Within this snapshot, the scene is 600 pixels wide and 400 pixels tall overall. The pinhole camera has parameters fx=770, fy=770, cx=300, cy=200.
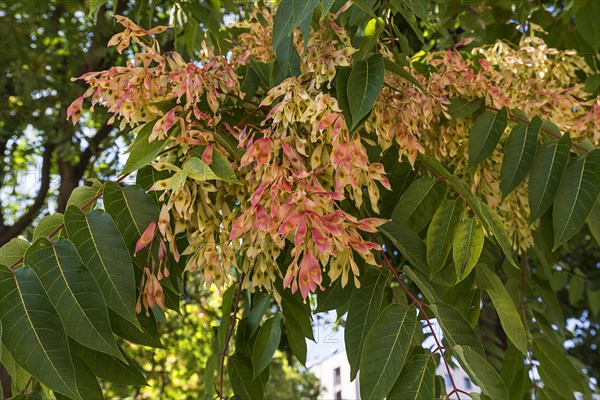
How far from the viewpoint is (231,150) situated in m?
1.14

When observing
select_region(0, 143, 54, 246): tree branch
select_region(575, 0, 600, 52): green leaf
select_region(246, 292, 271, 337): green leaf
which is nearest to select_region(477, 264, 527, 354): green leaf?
select_region(246, 292, 271, 337): green leaf

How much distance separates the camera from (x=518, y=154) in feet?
4.72

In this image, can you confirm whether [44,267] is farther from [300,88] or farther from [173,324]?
[173,324]

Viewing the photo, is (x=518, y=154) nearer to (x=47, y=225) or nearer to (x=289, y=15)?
(x=289, y=15)

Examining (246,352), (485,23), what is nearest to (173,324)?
(485,23)

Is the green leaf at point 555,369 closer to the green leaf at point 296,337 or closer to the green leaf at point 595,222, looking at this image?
the green leaf at point 595,222

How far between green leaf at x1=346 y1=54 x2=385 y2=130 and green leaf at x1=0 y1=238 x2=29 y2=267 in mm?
568

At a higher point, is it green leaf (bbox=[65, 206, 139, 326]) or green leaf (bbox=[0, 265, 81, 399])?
green leaf (bbox=[65, 206, 139, 326])

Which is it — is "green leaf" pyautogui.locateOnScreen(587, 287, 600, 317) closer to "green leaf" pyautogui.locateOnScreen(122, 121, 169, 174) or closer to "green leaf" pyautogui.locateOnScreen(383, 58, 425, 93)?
"green leaf" pyautogui.locateOnScreen(383, 58, 425, 93)

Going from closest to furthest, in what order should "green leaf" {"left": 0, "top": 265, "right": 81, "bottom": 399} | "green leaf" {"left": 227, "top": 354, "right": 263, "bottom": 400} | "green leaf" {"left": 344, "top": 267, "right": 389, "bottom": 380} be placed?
"green leaf" {"left": 0, "top": 265, "right": 81, "bottom": 399}, "green leaf" {"left": 344, "top": 267, "right": 389, "bottom": 380}, "green leaf" {"left": 227, "top": 354, "right": 263, "bottom": 400}

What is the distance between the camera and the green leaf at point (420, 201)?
1.35 metres

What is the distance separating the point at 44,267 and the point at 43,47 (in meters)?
3.77

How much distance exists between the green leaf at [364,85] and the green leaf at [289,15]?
5.3 inches

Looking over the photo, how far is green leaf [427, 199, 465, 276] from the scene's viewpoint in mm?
1261
